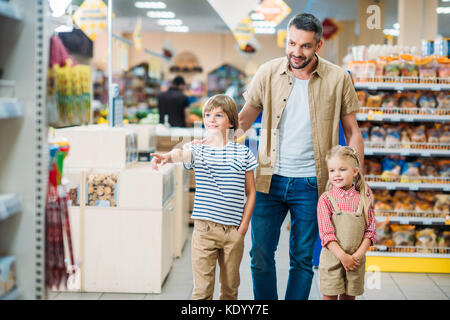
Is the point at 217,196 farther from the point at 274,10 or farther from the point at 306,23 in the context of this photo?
the point at 274,10

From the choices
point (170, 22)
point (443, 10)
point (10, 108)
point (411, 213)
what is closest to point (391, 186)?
point (411, 213)

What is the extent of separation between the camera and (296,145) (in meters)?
3.02

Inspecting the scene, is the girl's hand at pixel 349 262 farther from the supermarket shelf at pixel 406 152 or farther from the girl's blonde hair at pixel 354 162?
the supermarket shelf at pixel 406 152

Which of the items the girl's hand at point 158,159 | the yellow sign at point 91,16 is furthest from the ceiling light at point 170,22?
the girl's hand at point 158,159

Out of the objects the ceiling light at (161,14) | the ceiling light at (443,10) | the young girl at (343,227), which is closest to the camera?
the young girl at (343,227)

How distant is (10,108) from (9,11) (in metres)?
0.28

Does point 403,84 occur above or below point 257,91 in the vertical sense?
above

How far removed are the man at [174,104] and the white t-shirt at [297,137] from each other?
5.47 metres

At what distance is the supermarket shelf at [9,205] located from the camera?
1.73 metres

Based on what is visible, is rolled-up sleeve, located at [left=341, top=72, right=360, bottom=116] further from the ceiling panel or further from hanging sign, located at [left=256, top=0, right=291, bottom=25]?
hanging sign, located at [left=256, top=0, right=291, bottom=25]

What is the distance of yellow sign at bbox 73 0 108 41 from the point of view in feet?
21.0

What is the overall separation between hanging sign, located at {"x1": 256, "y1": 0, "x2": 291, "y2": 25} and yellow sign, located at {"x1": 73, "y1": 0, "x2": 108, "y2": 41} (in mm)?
3935

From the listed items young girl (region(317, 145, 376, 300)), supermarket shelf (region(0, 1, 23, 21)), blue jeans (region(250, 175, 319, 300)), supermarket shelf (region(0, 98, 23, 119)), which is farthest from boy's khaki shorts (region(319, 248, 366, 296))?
supermarket shelf (region(0, 1, 23, 21))

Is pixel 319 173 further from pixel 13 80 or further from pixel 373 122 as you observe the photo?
pixel 373 122
